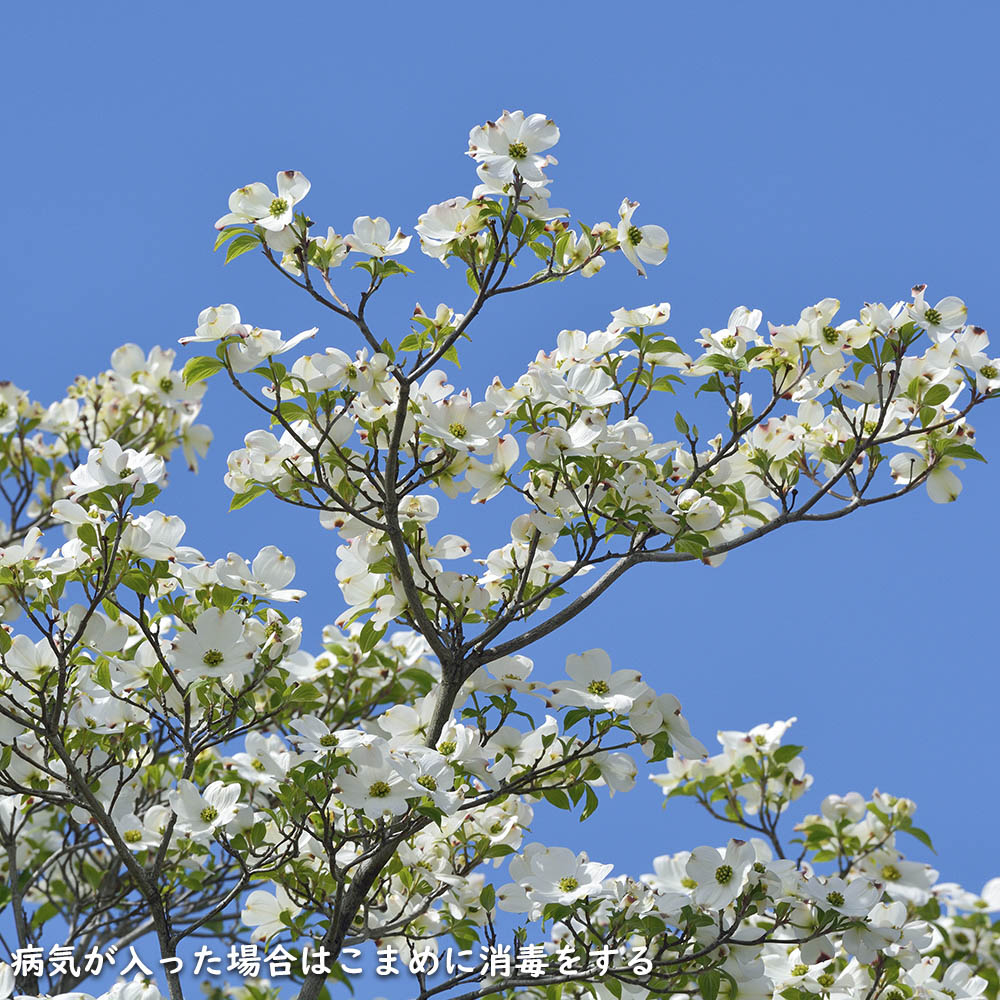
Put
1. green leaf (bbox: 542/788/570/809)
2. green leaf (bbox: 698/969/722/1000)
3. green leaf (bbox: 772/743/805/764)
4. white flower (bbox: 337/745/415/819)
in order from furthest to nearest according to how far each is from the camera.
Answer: green leaf (bbox: 772/743/805/764) → green leaf (bbox: 542/788/570/809) → green leaf (bbox: 698/969/722/1000) → white flower (bbox: 337/745/415/819)

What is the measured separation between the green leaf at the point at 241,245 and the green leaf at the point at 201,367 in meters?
0.20

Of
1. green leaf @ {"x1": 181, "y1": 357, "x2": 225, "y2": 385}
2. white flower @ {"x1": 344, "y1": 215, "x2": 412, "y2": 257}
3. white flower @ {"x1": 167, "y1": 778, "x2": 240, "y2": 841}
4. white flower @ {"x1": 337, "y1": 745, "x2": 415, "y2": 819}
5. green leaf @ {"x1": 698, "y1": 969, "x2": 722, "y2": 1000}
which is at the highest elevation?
white flower @ {"x1": 344, "y1": 215, "x2": 412, "y2": 257}

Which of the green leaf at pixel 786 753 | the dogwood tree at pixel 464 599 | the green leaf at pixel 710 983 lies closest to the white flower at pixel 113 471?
the dogwood tree at pixel 464 599

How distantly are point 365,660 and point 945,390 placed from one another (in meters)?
1.73

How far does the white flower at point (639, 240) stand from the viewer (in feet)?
7.85

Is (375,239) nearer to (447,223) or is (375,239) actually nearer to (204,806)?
(447,223)

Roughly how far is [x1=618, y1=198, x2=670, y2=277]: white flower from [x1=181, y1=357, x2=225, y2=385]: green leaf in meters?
0.86

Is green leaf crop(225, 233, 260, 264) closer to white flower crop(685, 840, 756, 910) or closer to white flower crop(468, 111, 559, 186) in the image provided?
white flower crop(468, 111, 559, 186)

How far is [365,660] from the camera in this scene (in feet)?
10.9

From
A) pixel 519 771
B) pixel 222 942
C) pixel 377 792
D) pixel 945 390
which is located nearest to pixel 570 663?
pixel 519 771

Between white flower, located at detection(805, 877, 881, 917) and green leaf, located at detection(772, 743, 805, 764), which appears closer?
white flower, located at detection(805, 877, 881, 917)

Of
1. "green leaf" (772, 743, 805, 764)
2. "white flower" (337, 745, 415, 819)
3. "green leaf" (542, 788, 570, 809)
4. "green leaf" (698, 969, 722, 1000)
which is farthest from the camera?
"green leaf" (772, 743, 805, 764)

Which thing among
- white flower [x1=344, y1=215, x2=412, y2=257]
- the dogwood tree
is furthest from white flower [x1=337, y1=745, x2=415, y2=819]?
white flower [x1=344, y1=215, x2=412, y2=257]

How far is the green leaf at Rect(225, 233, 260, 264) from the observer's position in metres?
2.25
